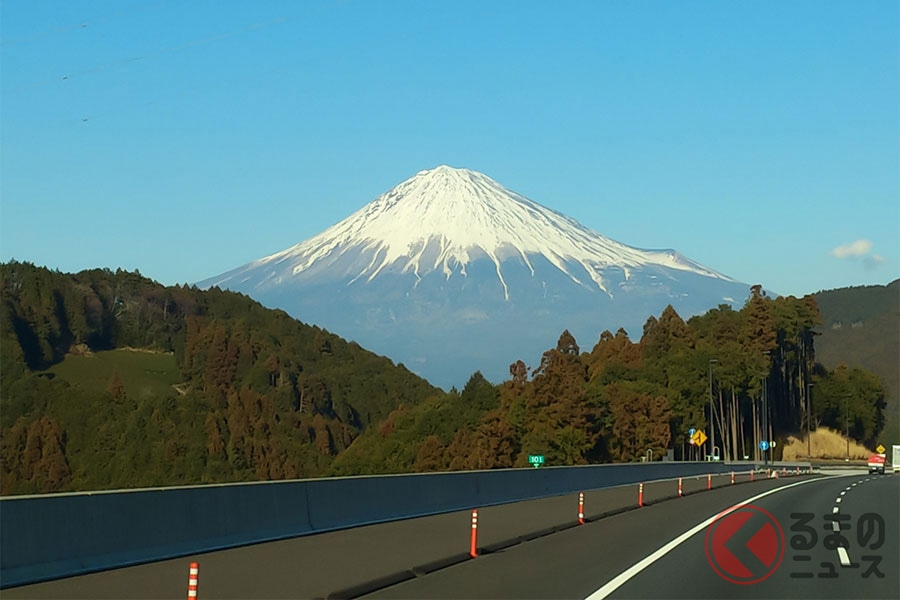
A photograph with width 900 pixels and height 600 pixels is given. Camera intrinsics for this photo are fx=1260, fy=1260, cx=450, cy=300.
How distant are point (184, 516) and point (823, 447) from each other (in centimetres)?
14661

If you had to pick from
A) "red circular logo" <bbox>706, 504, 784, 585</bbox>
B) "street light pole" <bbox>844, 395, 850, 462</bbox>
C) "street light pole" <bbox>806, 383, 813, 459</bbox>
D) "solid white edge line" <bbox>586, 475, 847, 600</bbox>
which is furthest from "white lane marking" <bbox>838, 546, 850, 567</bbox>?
"street light pole" <bbox>844, 395, 850, 462</bbox>

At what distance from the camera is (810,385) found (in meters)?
158

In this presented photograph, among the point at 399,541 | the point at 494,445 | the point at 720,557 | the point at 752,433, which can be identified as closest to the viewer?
the point at 720,557

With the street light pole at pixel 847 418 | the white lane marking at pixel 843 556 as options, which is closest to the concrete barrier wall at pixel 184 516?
the white lane marking at pixel 843 556

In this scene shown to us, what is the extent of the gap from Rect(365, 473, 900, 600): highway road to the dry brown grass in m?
128

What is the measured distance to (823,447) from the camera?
509 feet

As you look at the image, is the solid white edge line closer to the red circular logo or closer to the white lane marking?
the red circular logo

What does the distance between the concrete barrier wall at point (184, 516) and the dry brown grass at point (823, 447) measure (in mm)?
129635

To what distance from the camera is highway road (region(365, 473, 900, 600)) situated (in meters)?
14.6

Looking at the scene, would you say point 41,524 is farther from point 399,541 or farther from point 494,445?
point 494,445

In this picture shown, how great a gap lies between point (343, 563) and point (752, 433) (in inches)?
5505

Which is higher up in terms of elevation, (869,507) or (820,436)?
(820,436)

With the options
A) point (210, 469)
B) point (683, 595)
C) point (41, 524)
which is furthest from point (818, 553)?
point (210, 469)

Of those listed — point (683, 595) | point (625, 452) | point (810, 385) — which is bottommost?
point (683, 595)
